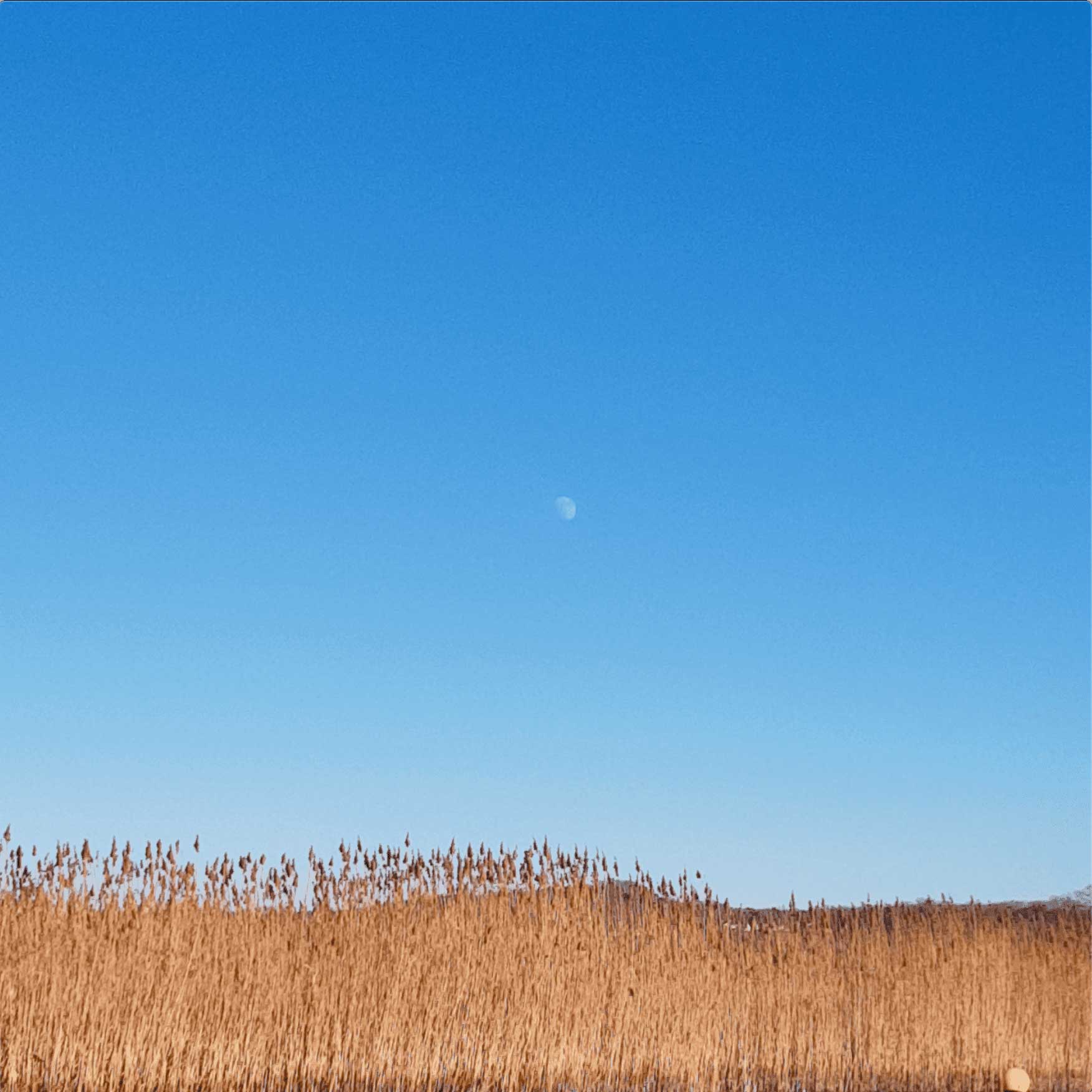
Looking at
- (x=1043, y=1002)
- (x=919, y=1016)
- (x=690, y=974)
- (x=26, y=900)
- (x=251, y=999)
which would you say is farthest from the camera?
(x=1043, y=1002)

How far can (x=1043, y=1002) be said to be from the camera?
11266mm

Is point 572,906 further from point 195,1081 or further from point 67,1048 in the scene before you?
point 67,1048

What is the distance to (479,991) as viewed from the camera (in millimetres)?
8219

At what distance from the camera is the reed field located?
722 cm

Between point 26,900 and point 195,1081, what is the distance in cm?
216

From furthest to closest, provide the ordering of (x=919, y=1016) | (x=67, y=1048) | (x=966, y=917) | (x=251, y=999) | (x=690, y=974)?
1. (x=966, y=917)
2. (x=919, y=1016)
3. (x=690, y=974)
4. (x=251, y=999)
5. (x=67, y=1048)

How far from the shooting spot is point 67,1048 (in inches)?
272

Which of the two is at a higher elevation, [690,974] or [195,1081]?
[690,974]

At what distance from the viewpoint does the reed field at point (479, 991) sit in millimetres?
7223

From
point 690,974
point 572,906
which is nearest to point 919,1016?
point 690,974

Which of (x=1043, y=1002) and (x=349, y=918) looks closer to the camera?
(x=349, y=918)

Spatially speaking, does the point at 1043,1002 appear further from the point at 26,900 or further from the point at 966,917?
the point at 26,900

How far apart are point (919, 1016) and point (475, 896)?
12.1 feet

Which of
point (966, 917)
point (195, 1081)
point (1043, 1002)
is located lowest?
point (195, 1081)
